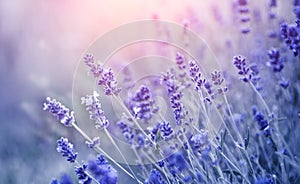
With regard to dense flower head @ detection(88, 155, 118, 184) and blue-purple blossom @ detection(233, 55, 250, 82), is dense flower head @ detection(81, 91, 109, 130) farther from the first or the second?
blue-purple blossom @ detection(233, 55, 250, 82)

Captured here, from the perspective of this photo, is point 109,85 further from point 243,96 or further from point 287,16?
point 287,16

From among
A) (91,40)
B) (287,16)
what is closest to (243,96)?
(287,16)

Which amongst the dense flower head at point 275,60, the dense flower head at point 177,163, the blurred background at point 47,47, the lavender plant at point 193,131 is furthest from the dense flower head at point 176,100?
the blurred background at point 47,47

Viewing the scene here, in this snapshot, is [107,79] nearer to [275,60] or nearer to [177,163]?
[177,163]

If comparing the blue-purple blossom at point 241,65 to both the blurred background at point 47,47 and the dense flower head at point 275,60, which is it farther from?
the blurred background at point 47,47

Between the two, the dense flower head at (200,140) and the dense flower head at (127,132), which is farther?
the dense flower head at (127,132)

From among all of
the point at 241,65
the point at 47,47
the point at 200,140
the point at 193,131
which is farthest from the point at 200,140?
the point at 47,47

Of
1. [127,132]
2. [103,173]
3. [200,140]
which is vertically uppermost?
[127,132]

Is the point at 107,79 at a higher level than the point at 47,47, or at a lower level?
lower

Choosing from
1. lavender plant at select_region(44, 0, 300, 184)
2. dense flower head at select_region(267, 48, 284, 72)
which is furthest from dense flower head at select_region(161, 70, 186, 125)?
dense flower head at select_region(267, 48, 284, 72)
